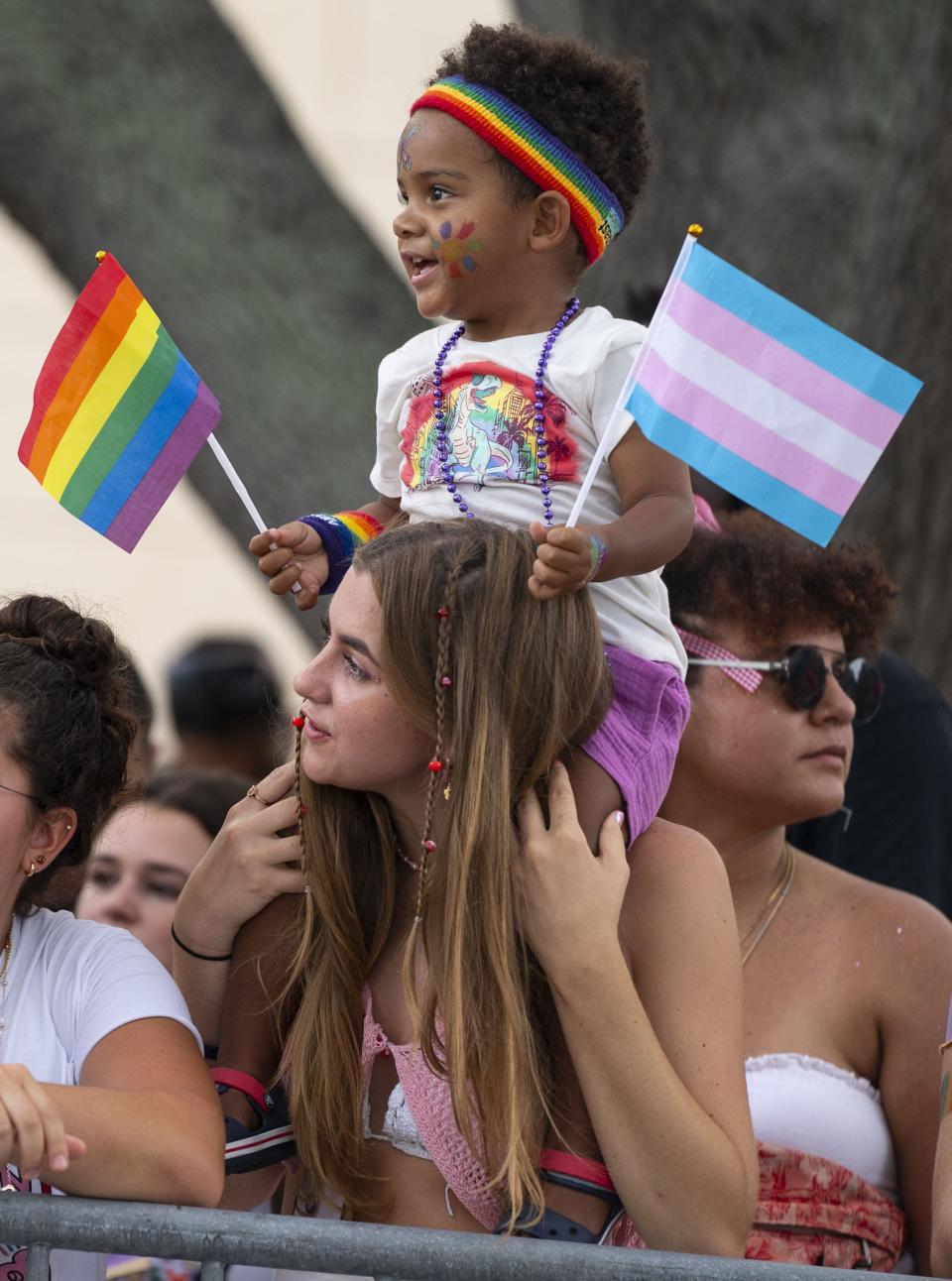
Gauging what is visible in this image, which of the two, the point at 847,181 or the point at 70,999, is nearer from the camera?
the point at 70,999

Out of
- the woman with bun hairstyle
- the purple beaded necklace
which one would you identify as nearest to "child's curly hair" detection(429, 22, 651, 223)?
the purple beaded necklace

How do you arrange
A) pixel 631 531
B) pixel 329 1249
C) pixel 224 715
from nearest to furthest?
pixel 329 1249
pixel 631 531
pixel 224 715

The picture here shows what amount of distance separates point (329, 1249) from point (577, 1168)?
548 mm

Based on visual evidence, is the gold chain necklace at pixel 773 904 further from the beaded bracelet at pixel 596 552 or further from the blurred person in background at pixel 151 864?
the blurred person in background at pixel 151 864

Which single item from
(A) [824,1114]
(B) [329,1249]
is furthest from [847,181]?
(B) [329,1249]

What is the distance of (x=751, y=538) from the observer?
A: 12.6ft

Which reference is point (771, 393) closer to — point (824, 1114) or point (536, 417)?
point (536, 417)

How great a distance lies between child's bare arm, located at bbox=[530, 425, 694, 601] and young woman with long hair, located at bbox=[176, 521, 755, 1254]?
0.08 meters

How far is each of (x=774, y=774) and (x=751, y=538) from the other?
50 cm

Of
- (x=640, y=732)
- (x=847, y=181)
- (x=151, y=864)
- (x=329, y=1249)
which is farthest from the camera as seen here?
(x=847, y=181)

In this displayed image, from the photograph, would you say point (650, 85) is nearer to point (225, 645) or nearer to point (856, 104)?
point (856, 104)

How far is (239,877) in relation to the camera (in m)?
2.92

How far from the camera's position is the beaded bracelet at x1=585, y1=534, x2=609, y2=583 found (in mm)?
2652

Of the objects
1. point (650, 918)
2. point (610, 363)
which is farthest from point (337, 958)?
point (610, 363)
